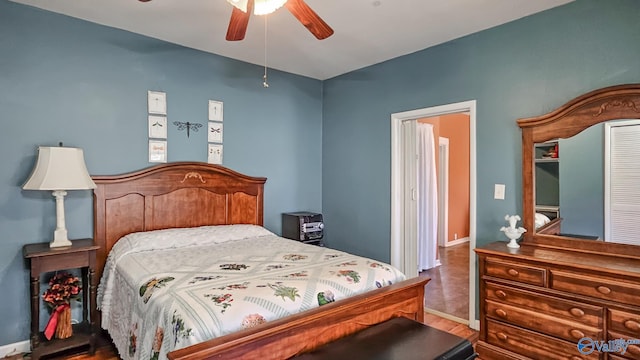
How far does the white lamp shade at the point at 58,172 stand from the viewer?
8.11 ft

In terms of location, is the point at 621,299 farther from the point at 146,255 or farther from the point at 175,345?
the point at 146,255

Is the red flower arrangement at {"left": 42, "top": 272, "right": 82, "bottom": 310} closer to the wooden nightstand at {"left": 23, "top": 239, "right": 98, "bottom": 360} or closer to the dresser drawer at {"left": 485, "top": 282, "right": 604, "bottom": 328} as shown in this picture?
the wooden nightstand at {"left": 23, "top": 239, "right": 98, "bottom": 360}

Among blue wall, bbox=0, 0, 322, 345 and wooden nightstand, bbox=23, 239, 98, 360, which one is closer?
wooden nightstand, bbox=23, 239, 98, 360

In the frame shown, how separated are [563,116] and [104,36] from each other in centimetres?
376

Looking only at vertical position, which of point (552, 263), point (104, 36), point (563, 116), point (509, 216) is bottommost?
point (552, 263)

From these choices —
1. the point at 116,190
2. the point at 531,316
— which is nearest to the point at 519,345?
the point at 531,316

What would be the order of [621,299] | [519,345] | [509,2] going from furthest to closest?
1. [509,2]
2. [519,345]
3. [621,299]

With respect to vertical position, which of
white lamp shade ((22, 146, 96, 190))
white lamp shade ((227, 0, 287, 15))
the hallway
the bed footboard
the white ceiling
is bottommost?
the hallway

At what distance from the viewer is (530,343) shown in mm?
2352

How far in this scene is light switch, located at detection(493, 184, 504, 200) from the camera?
292 centimetres

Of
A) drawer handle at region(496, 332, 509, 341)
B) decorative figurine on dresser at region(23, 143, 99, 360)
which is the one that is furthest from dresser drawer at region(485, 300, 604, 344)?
decorative figurine on dresser at region(23, 143, 99, 360)

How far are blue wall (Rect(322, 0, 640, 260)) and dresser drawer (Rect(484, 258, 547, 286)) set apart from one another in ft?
1.59

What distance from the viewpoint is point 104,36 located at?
3.02 metres

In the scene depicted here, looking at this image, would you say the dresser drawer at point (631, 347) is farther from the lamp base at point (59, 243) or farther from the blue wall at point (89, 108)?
the lamp base at point (59, 243)
